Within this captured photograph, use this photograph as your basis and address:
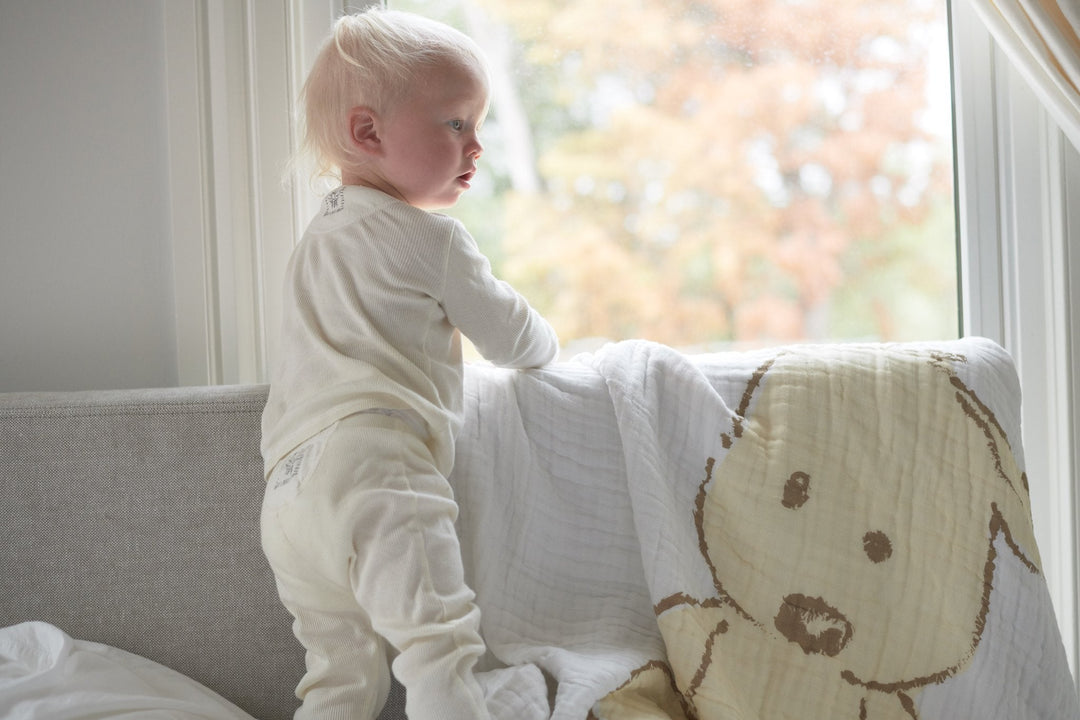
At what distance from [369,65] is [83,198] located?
26.7 inches

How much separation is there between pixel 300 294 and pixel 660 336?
31.4 inches

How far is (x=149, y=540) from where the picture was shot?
49.3 inches

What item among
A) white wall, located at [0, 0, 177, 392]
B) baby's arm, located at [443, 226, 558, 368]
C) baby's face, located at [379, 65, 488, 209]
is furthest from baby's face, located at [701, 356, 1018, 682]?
white wall, located at [0, 0, 177, 392]

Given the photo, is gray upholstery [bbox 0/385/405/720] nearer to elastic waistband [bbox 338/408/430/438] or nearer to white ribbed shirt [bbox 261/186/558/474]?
white ribbed shirt [bbox 261/186/558/474]

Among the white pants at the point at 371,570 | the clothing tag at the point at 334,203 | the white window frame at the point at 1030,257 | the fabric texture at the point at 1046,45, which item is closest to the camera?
the white pants at the point at 371,570

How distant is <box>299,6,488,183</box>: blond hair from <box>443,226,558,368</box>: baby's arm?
215mm

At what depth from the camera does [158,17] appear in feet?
4.94

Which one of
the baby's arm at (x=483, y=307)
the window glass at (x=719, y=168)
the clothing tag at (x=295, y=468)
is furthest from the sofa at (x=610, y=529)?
the window glass at (x=719, y=168)

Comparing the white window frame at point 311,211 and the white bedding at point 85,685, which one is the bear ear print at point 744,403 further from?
the white bedding at point 85,685

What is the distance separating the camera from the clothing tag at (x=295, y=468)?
1.04 m

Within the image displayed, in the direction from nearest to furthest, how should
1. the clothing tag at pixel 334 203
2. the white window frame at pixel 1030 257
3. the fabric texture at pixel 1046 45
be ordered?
the clothing tag at pixel 334 203 → the fabric texture at pixel 1046 45 → the white window frame at pixel 1030 257

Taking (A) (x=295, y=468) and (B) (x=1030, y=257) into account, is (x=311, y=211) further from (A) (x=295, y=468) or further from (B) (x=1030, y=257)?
(B) (x=1030, y=257)

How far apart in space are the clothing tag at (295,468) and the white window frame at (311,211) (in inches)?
20.6

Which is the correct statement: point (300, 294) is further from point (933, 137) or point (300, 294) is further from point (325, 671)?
point (933, 137)
